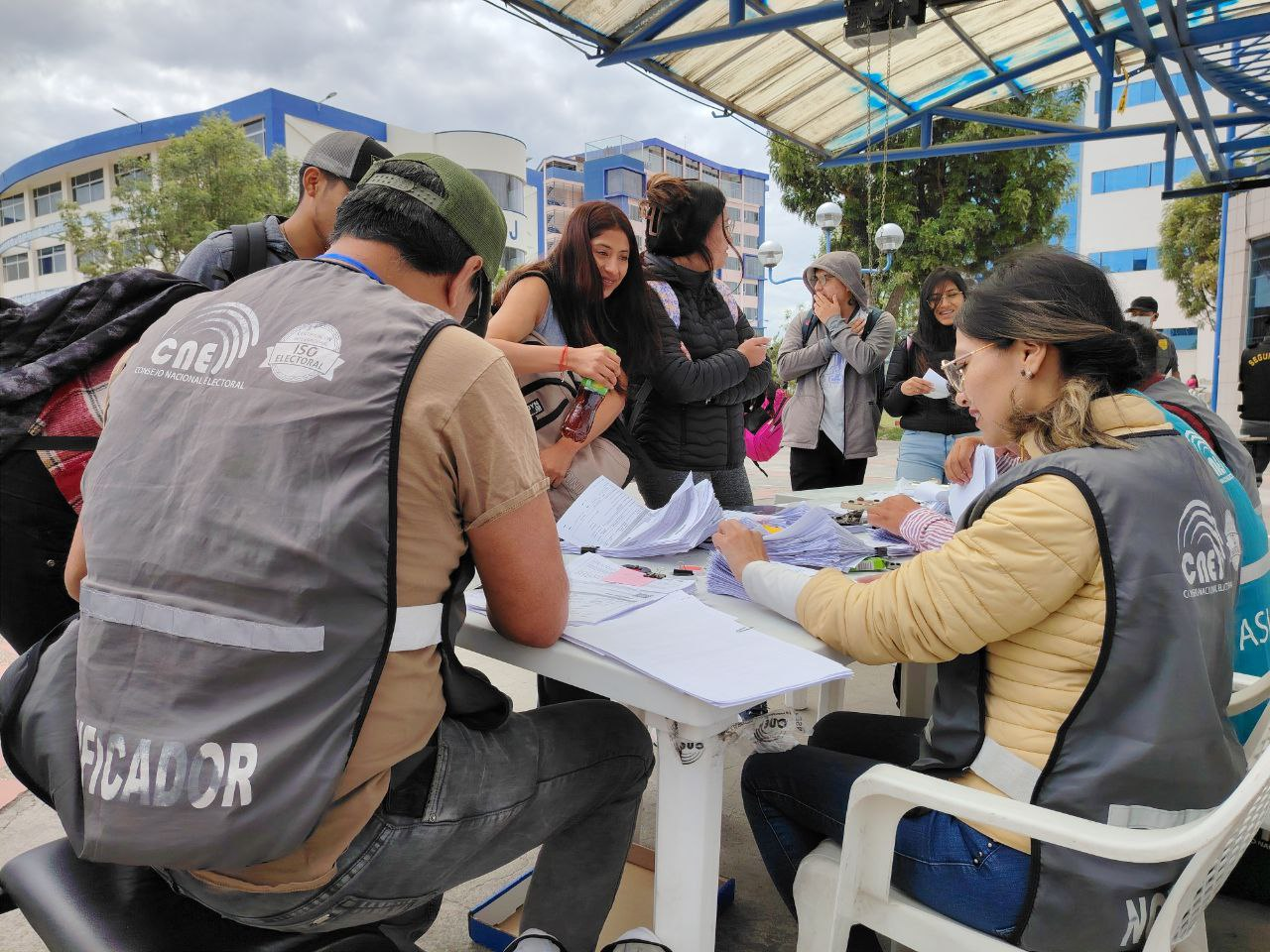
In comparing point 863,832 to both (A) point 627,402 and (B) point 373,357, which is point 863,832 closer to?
(B) point 373,357

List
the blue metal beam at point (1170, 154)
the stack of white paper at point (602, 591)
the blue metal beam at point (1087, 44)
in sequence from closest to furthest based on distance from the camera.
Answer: the stack of white paper at point (602, 591), the blue metal beam at point (1087, 44), the blue metal beam at point (1170, 154)

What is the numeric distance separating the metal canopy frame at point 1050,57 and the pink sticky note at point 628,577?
3785 mm

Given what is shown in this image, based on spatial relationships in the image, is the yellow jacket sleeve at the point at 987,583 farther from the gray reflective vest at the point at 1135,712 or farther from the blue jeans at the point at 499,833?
the blue jeans at the point at 499,833

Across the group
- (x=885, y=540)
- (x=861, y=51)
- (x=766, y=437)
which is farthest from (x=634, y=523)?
(x=861, y=51)

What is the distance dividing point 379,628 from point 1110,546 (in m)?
0.89

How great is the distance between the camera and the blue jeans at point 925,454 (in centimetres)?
355

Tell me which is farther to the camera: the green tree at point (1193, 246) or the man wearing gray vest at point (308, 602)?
the green tree at point (1193, 246)

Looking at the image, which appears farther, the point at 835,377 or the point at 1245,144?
the point at 1245,144

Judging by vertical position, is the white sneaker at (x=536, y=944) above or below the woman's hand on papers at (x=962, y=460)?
below

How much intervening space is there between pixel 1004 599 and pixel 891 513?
0.81m

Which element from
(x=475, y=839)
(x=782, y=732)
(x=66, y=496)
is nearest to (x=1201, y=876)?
(x=782, y=732)

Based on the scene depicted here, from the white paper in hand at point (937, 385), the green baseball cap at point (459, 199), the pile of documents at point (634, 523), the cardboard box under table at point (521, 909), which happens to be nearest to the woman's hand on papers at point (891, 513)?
the pile of documents at point (634, 523)

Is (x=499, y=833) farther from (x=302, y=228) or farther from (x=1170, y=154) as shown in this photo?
(x=1170, y=154)

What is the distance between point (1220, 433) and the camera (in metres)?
1.67
